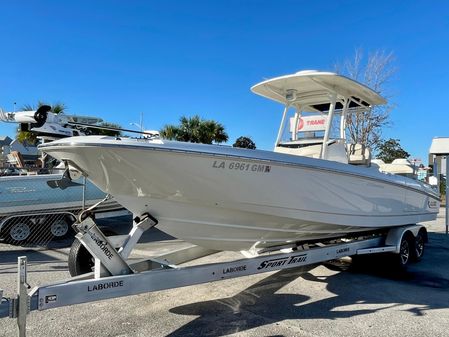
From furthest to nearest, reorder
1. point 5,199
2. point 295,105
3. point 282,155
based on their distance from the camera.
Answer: point 5,199 < point 295,105 < point 282,155

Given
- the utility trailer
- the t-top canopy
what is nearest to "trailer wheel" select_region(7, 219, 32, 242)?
the utility trailer

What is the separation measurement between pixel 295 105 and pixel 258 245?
9.33 feet

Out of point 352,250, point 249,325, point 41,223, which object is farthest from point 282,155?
point 41,223

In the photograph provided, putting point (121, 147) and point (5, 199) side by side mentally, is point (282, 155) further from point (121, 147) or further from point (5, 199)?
point (5, 199)

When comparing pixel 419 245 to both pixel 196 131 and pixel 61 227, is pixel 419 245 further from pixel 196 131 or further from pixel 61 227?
pixel 196 131

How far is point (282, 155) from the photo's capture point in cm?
481

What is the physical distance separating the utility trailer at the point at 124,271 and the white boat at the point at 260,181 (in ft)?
1.14

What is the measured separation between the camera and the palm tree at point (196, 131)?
71.4 ft

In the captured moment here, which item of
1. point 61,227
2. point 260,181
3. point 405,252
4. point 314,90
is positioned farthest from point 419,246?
point 61,227

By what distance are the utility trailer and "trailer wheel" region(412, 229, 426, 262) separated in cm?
187

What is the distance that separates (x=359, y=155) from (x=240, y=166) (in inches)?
114

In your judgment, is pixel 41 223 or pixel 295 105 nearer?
pixel 295 105

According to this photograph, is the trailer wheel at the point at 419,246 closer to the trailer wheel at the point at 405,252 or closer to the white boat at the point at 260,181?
the trailer wheel at the point at 405,252

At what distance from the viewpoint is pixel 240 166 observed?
4480 mm
